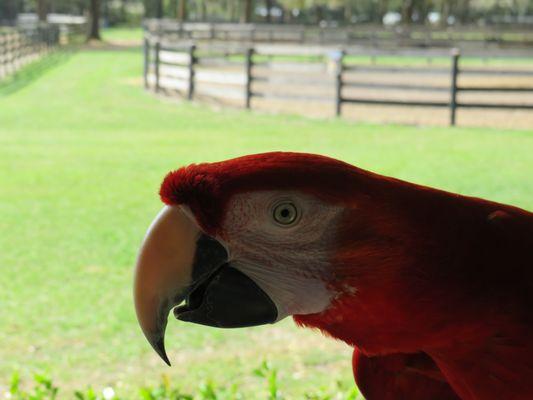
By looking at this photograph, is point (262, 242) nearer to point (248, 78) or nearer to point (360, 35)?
point (248, 78)

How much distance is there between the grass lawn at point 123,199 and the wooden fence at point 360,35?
19.4 m

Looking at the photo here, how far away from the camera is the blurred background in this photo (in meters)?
4.24

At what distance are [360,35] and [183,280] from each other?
3909cm

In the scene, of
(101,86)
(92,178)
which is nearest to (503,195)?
(92,178)

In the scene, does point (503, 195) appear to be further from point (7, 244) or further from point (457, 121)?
point (457, 121)

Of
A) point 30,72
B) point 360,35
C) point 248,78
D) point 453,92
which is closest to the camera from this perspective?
point 453,92

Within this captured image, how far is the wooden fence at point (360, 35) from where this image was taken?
35125 millimetres

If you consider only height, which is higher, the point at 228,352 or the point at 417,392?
the point at 417,392

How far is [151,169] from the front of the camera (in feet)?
30.3

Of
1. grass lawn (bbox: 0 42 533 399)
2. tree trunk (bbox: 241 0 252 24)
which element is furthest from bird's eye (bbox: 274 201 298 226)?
Answer: tree trunk (bbox: 241 0 252 24)

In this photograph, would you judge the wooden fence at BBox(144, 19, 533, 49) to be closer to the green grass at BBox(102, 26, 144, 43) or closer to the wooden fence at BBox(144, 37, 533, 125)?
the green grass at BBox(102, 26, 144, 43)

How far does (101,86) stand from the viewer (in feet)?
64.5

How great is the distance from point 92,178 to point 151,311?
7.36m

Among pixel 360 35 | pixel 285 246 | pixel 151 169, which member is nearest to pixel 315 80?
pixel 151 169
